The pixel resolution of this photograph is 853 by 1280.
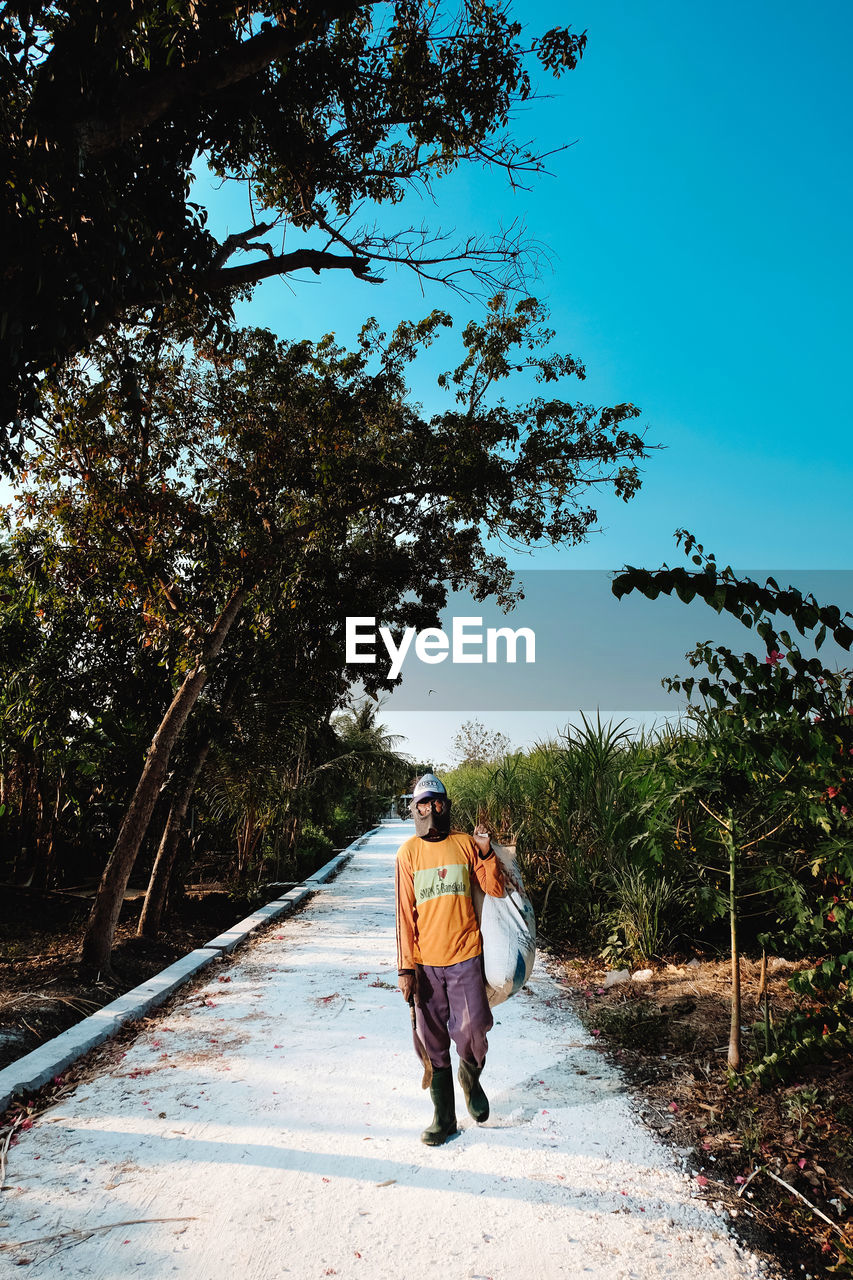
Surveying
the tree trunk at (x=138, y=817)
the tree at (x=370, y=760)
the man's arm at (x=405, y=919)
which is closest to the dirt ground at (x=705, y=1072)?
the tree trunk at (x=138, y=817)

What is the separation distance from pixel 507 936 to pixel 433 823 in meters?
0.74

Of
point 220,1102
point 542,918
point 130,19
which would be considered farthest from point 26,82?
point 542,918

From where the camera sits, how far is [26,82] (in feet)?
12.3

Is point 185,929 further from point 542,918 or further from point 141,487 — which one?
point 141,487

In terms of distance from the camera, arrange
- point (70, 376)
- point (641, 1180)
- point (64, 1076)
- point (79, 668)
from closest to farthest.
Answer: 1. point (641, 1180)
2. point (64, 1076)
3. point (70, 376)
4. point (79, 668)

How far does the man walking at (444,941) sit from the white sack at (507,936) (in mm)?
147

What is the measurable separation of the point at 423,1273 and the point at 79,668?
856 centimetres

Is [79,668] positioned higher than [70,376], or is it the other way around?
[70,376]

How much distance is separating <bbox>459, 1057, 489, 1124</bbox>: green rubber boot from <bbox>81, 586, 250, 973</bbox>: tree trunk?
3943mm

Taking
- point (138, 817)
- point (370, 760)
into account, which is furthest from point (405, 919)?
point (370, 760)

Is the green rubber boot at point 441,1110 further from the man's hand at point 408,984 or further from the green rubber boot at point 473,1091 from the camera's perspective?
the man's hand at point 408,984

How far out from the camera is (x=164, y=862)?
28.0 ft

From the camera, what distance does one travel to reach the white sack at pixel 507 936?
3.85m

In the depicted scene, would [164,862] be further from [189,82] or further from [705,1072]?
[189,82]
